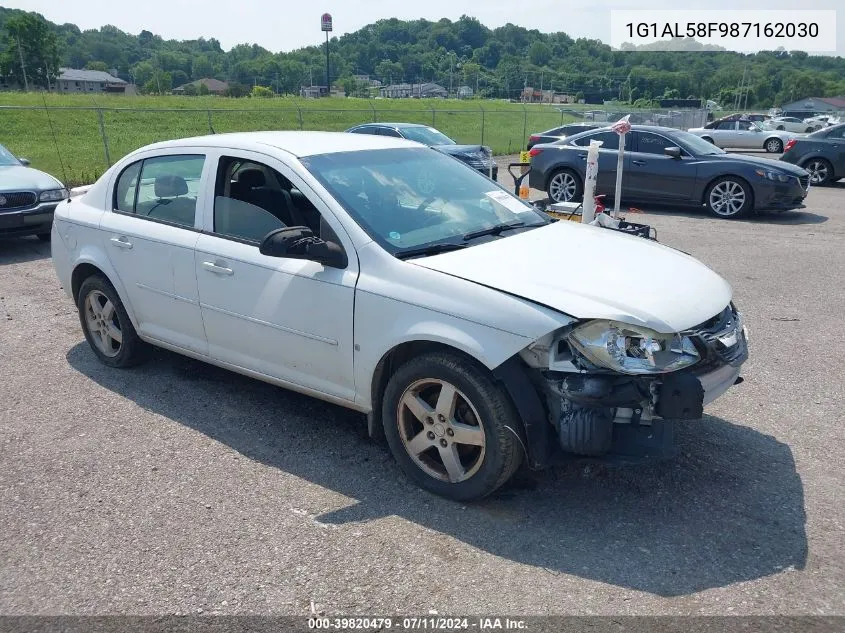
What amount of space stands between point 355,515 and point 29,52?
10328cm

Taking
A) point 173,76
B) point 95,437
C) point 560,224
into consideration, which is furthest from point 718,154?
point 173,76

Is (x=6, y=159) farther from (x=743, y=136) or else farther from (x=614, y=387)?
(x=743, y=136)

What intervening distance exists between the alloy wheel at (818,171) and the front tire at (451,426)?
664 inches

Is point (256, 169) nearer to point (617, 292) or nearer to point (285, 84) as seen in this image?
point (617, 292)

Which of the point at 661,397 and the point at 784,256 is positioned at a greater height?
the point at 661,397

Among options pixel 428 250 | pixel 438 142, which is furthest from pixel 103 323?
pixel 438 142

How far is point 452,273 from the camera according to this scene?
3453 mm

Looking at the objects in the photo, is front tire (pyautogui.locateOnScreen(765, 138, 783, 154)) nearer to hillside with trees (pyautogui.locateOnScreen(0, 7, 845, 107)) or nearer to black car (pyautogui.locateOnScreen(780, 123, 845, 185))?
black car (pyautogui.locateOnScreen(780, 123, 845, 185))

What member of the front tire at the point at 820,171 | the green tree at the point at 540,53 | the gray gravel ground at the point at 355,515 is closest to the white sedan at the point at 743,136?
the front tire at the point at 820,171

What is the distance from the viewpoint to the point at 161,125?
112 feet

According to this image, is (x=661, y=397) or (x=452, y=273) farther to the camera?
(x=452, y=273)

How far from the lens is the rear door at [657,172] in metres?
12.9

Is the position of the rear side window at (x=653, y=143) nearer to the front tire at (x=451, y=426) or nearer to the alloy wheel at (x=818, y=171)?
the alloy wheel at (x=818, y=171)

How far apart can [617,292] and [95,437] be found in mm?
3144
